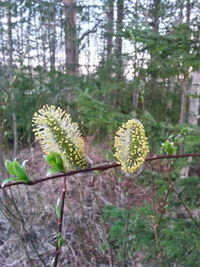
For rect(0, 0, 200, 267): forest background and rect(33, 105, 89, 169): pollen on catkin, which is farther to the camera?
rect(0, 0, 200, 267): forest background

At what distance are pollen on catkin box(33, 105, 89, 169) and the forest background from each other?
266 millimetres

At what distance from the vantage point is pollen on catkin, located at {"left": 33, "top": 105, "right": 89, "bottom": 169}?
75 cm

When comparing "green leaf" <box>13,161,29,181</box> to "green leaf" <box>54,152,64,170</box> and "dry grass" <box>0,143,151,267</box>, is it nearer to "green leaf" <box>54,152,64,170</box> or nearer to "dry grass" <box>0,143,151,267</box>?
"green leaf" <box>54,152,64,170</box>

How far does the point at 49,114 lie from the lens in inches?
31.2

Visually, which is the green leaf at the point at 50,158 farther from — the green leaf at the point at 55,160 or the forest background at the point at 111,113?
the forest background at the point at 111,113

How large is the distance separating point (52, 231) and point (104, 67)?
315cm

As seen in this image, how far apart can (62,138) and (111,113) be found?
5.99ft

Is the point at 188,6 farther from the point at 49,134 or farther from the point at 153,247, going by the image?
the point at 49,134

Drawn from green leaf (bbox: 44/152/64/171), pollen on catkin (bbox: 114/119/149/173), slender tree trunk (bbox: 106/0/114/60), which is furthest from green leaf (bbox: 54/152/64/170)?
slender tree trunk (bbox: 106/0/114/60)

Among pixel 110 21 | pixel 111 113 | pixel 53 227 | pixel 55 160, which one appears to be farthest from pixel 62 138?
pixel 110 21

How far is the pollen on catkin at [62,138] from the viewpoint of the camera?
2.45 ft

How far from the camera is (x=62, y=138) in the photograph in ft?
2.57

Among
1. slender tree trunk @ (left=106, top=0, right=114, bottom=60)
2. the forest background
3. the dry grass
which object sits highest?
slender tree trunk @ (left=106, top=0, right=114, bottom=60)

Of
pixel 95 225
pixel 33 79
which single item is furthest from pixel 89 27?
pixel 95 225
